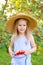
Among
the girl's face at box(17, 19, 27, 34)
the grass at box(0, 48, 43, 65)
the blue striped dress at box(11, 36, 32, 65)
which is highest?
the girl's face at box(17, 19, 27, 34)

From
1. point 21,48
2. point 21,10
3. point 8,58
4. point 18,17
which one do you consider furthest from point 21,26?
point 21,10

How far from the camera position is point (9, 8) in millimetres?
6031

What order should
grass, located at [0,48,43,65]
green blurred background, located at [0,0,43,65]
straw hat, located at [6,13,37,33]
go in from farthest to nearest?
1. green blurred background, located at [0,0,43,65]
2. grass, located at [0,48,43,65]
3. straw hat, located at [6,13,37,33]

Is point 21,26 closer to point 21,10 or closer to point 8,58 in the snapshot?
point 8,58

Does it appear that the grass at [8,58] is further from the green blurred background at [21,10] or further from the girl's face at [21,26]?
the girl's face at [21,26]

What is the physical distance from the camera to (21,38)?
3951 millimetres

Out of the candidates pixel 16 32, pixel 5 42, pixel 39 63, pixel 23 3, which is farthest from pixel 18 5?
pixel 16 32

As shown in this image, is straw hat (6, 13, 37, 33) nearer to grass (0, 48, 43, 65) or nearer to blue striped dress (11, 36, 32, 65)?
blue striped dress (11, 36, 32, 65)

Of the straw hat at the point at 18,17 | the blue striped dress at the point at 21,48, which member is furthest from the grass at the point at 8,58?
the straw hat at the point at 18,17

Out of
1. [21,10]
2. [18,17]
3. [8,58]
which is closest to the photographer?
[18,17]

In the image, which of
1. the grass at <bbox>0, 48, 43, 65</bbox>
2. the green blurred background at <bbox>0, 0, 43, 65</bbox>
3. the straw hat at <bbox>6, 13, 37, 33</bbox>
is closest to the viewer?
the straw hat at <bbox>6, 13, 37, 33</bbox>

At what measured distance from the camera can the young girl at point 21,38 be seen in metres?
3.90

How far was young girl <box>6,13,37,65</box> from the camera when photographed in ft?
12.8

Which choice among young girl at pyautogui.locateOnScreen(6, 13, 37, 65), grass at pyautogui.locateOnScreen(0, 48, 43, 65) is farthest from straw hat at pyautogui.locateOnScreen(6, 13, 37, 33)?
grass at pyautogui.locateOnScreen(0, 48, 43, 65)
